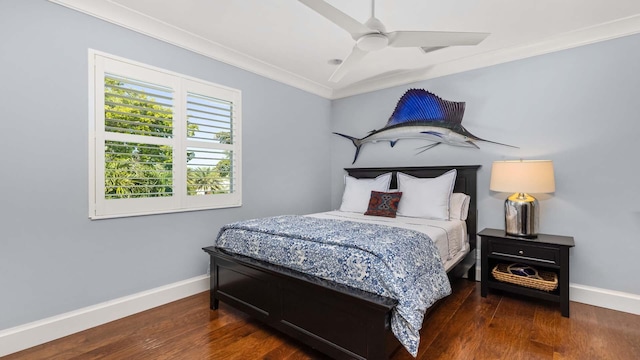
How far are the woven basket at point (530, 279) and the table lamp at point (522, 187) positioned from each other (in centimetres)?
36

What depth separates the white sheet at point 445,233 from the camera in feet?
8.16

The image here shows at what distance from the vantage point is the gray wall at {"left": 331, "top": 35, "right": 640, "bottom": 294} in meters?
2.60

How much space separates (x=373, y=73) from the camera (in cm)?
386

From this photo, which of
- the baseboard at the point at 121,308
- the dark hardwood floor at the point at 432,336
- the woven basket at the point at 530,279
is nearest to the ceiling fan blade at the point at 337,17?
the dark hardwood floor at the point at 432,336

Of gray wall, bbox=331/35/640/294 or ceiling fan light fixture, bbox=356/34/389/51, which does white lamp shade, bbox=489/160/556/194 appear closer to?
gray wall, bbox=331/35/640/294

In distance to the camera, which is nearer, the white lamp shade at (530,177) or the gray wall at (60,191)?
the gray wall at (60,191)

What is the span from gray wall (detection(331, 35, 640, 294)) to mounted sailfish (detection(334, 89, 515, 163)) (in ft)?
0.35

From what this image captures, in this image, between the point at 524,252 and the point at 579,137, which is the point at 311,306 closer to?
the point at 524,252

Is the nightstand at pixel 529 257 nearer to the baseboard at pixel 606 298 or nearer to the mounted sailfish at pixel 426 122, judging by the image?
the baseboard at pixel 606 298

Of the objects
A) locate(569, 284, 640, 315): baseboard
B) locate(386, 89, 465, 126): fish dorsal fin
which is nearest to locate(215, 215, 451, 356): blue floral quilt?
locate(569, 284, 640, 315): baseboard

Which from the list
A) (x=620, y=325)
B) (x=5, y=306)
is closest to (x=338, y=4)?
(x=5, y=306)

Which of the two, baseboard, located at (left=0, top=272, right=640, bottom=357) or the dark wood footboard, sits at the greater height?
the dark wood footboard

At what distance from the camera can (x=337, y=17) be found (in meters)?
1.70

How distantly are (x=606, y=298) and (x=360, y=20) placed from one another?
327cm
